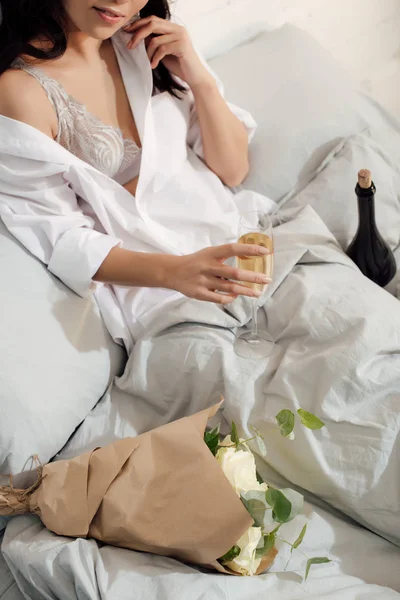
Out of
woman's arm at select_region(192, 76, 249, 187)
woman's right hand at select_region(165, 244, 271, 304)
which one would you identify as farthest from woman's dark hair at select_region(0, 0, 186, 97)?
woman's right hand at select_region(165, 244, 271, 304)

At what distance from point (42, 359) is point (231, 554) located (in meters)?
0.46

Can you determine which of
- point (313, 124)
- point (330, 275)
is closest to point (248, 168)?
point (313, 124)

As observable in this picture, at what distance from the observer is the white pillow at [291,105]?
1709mm

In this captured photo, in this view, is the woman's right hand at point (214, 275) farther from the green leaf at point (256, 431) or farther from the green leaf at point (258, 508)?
the green leaf at point (258, 508)

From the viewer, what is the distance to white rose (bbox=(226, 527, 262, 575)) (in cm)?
107

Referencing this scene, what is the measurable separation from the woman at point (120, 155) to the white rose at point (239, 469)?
0.89ft

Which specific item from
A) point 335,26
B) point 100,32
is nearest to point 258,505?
point 100,32

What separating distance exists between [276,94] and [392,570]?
1152mm

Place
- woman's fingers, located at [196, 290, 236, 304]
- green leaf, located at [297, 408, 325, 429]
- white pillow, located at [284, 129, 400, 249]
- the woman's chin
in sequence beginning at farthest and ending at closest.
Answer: white pillow, located at [284, 129, 400, 249] → the woman's chin → woman's fingers, located at [196, 290, 236, 304] → green leaf, located at [297, 408, 325, 429]

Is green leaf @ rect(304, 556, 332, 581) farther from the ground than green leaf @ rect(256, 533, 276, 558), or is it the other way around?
green leaf @ rect(256, 533, 276, 558)

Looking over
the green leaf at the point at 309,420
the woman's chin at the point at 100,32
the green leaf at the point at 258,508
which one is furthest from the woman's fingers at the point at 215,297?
the woman's chin at the point at 100,32

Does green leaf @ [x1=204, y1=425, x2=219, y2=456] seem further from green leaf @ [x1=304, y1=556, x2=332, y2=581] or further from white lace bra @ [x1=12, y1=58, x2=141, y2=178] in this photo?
white lace bra @ [x1=12, y1=58, x2=141, y2=178]

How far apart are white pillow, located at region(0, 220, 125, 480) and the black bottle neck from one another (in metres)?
A: 0.60

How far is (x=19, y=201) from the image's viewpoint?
135 cm
